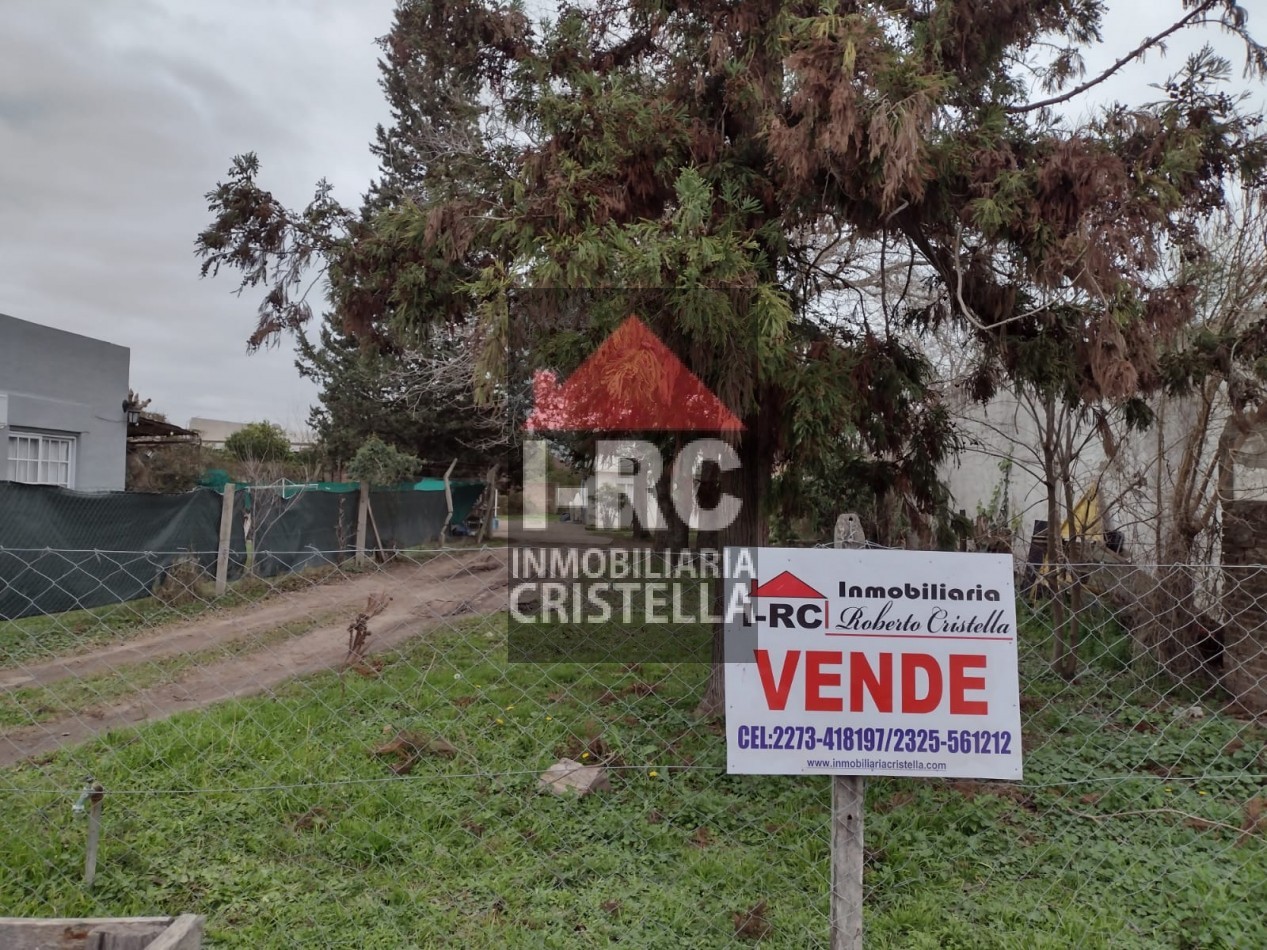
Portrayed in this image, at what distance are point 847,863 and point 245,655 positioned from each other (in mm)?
6038

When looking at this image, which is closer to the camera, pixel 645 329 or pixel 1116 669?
pixel 645 329

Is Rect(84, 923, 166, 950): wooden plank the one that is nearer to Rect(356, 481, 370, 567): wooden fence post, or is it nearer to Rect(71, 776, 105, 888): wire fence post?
Rect(71, 776, 105, 888): wire fence post

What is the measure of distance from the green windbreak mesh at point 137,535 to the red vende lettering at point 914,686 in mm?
3423

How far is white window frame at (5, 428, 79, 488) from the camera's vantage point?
11047mm

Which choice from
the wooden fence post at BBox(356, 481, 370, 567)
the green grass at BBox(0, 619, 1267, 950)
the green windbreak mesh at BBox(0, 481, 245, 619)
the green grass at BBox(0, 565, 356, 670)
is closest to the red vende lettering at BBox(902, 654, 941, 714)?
the green grass at BBox(0, 619, 1267, 950)

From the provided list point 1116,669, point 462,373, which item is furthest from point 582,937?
point 462,373

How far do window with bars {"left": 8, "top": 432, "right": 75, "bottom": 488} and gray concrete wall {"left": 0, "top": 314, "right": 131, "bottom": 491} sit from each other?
0.35ft

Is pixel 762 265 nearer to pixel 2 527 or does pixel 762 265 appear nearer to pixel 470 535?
pixel 2 527

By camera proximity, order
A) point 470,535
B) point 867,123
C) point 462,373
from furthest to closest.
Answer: point 470,535 → point 462,373 → point 867,123

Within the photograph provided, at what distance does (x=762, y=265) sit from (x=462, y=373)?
347 inches

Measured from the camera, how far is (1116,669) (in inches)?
249

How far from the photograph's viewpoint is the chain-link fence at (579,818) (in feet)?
9.16

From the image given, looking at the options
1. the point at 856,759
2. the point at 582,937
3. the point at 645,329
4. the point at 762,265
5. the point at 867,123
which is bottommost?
the point at 582,937

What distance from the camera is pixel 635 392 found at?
355 centimetres
